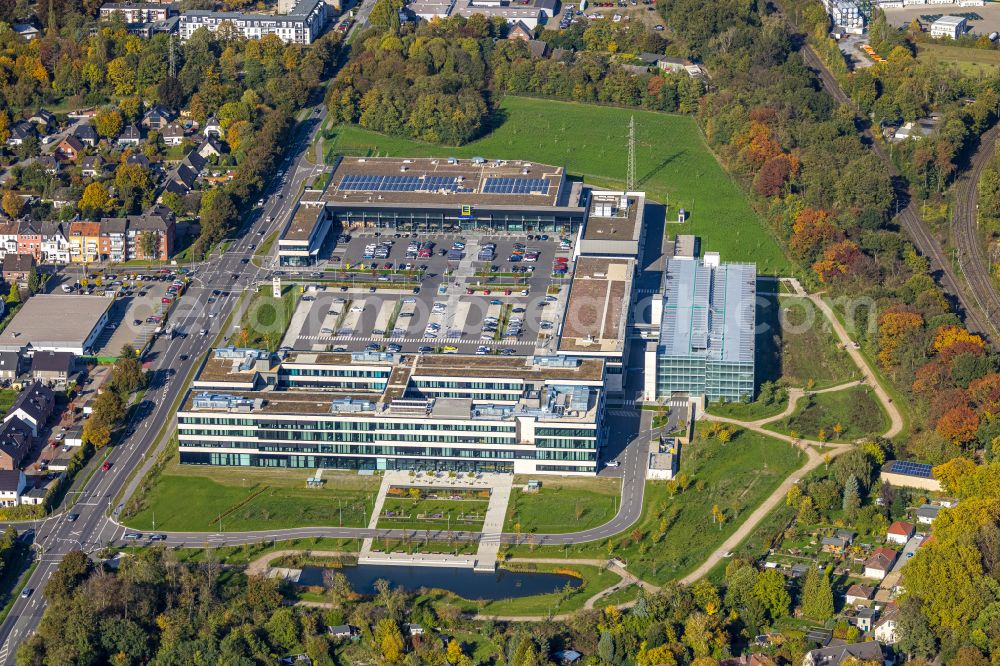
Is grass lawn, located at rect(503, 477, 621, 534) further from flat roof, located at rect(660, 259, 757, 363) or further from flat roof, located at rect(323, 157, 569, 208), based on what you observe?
flat roof, located at rect(323, 157, 569, 208)

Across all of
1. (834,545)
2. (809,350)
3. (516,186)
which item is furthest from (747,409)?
(516,186)

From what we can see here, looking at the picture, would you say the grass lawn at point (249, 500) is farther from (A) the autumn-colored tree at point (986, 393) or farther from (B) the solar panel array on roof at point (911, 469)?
(A) the autumn-colored tree at point (986, 393)

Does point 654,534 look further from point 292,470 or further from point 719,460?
point 292,470

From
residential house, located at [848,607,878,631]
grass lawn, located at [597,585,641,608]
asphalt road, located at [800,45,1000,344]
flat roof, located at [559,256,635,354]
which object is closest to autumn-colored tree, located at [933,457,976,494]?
residential house, located at [848,607,878,631]

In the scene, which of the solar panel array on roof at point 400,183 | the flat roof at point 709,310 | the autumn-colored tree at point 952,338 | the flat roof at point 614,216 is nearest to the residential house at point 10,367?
the solar panel array on roof at point 400,183

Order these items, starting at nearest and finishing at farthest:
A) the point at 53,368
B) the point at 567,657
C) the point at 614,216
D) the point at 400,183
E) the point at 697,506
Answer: the point at 567,657 → the point at 697,506 → the point at 53,368 → the point at 614,216 → the point at 400,183

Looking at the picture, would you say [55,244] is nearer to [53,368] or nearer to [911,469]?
[53,368]
